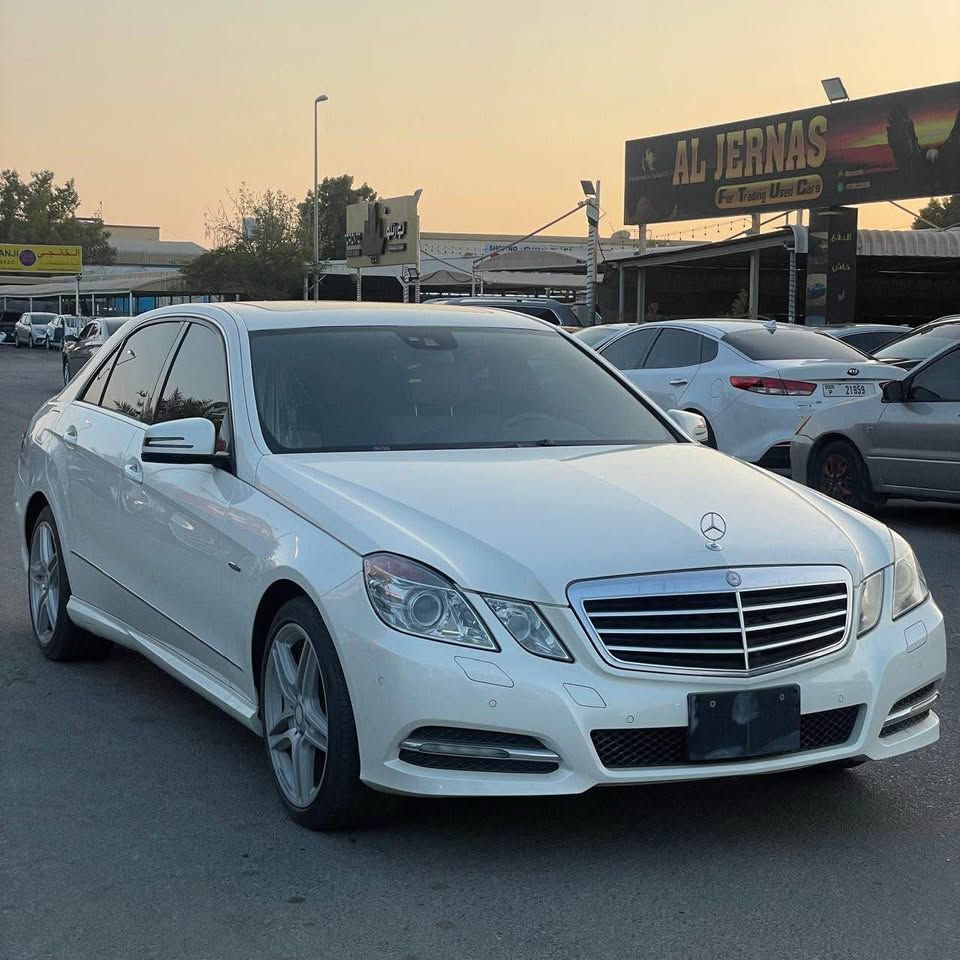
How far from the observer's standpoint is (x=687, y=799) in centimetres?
456

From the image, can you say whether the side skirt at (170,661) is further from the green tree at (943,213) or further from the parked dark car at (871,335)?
the green tree at (943,213)

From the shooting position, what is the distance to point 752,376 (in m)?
13.7

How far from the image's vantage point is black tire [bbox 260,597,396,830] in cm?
409

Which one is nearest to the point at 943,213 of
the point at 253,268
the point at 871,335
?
the point at 253,268

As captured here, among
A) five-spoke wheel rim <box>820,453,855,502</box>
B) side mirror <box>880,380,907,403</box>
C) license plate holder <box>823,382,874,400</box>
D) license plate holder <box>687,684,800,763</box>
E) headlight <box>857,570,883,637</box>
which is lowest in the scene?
five-spoke wheel rim <box>820,453,855,502</box>

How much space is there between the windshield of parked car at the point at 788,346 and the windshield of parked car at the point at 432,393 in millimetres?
8399

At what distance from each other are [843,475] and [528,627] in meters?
8.33

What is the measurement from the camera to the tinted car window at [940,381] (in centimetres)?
1080

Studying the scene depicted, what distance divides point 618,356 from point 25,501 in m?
9.58

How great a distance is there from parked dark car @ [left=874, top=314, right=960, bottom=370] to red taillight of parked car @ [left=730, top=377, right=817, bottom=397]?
3719 mm

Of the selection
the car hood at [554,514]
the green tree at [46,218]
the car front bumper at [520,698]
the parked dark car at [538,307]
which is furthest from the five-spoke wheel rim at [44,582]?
the green tree at [46,218]

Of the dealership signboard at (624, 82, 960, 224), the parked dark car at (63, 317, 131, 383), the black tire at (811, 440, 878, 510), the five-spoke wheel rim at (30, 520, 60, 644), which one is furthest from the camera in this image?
the dealership signboard at (624, 82, 960, 224)

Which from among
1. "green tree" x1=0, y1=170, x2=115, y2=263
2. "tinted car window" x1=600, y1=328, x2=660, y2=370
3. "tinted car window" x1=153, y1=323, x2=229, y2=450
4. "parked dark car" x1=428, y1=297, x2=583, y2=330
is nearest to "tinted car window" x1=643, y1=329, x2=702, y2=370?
"tinted car window" x1=600, y1=328, x2=660, y2=370

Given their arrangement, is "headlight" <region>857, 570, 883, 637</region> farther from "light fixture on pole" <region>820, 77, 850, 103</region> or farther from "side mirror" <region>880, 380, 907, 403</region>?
"light fixture on pole" <region>820, 77, 850, 103</region>
